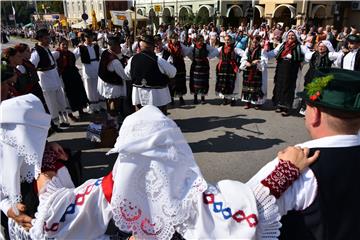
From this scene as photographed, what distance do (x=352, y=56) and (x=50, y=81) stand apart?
5.92 meters

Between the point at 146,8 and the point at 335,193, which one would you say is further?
the point at 146,8

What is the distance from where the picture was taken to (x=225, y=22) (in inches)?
1272

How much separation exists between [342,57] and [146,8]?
3554 cm

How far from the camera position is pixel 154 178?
1397 millimetres

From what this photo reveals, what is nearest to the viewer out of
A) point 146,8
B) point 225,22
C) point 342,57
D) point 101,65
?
point 101,65

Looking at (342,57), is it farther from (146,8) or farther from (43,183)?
(146,8)

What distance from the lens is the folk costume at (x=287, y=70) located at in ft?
21.2

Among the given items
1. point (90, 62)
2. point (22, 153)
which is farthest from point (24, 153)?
point (90, 62)

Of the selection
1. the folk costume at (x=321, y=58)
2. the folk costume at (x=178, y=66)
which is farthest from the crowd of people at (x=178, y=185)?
the folk costume at (x=178, y=66)

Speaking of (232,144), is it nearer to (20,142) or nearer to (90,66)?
(90,66)

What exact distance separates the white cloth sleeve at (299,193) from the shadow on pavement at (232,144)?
3.78m

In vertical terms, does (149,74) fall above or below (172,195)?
below

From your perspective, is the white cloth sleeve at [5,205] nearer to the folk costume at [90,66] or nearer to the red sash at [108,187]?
the red sash at [108,187]

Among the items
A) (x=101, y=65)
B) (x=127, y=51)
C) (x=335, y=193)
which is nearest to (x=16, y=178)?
(x=335, y=193)
